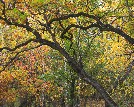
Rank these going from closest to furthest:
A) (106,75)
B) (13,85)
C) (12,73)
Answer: (106,75) < (12,73) < (13,85)

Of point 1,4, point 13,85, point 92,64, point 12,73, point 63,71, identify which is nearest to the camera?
point 1,4

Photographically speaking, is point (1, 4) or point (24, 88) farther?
point (24, 88)

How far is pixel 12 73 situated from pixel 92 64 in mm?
14047

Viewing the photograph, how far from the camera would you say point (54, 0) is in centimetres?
1336

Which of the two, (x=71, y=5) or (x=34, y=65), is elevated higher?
(x=71, y=5)

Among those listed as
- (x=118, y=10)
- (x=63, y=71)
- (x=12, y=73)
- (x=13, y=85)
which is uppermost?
(x=118, y=10)

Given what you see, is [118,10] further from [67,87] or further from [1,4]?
[67,87]

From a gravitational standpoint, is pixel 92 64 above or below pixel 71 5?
below

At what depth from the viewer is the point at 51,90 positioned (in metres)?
35.4

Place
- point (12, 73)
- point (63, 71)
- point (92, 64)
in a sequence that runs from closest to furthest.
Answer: point (63, 71) < point (92, 64) < point (12, 73)

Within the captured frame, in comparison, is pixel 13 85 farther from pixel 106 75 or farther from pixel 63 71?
pixel 63 71

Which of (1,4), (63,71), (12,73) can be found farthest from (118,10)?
(12,73)

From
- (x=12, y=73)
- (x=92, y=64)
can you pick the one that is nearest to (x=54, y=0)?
(x=92, y=64)

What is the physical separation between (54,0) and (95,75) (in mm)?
11355
